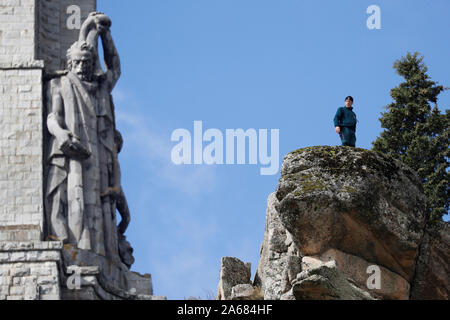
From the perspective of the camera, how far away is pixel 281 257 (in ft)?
112

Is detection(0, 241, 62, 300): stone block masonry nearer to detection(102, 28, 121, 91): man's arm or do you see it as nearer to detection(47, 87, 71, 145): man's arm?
detection(47, 87, 71, 145): man's arm

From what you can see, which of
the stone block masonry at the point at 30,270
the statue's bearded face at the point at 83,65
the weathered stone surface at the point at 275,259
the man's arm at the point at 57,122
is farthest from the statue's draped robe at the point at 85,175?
the weathered stone surface at the point at 275,259

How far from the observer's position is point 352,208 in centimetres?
3247

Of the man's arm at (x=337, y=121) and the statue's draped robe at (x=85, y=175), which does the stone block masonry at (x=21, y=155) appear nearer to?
the statue's draped robe at (x=85, y=175)

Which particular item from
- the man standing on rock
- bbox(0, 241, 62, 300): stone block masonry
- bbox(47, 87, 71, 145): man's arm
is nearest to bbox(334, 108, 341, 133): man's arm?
the man standing on rock

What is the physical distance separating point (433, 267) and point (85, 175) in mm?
17585

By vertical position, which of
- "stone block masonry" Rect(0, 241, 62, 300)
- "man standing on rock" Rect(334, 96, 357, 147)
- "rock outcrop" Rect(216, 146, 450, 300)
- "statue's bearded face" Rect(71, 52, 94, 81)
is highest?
"statue's bearded face" Rect(71, 52, 94, 81)

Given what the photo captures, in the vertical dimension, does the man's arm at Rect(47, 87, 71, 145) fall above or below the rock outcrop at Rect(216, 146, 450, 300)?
above

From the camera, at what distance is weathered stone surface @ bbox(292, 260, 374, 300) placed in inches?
1179

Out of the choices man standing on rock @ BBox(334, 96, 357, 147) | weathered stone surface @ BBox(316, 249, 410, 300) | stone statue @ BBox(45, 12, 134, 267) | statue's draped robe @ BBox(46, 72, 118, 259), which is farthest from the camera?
stone statue @ BBox(45, 12, 134, 267)

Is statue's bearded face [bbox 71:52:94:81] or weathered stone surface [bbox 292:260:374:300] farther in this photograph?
statue's bearded face [bbox 71:52:94:81]

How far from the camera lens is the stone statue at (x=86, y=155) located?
47781 mm

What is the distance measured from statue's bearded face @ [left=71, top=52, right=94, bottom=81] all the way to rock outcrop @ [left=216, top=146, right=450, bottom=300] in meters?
18.0

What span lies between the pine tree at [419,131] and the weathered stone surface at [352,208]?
8.46 metres
